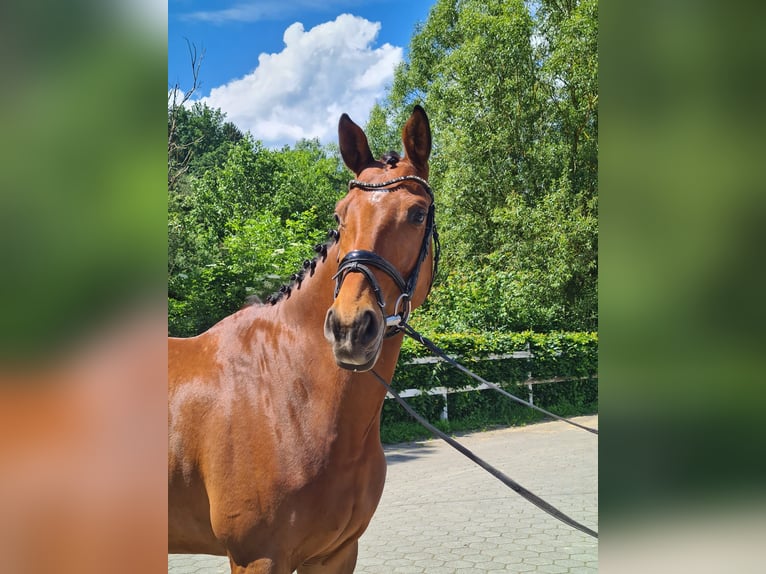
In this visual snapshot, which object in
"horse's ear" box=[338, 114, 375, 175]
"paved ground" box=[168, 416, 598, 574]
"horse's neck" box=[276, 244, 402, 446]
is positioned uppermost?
"horse's ear" box=[338, 114, 375, 175]

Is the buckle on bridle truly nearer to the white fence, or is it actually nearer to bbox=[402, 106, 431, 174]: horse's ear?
bbox=[402, 106, 431, 174]: horse's ear

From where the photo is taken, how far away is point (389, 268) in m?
2.16

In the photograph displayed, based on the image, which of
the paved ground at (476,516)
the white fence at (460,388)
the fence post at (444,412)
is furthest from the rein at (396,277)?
the fence post at (444,412)

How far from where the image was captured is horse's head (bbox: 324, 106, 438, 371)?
1.97m

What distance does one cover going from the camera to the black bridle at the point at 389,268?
2.09 meters

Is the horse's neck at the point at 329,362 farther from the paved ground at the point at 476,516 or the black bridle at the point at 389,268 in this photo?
the paved ground at the point at 476,516

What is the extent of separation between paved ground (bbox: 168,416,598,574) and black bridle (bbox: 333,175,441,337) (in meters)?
2.97

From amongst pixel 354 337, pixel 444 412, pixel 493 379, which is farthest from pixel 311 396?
pixel 493 379

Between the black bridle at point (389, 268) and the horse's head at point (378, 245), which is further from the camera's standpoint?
the black bridle at point (389, 268)

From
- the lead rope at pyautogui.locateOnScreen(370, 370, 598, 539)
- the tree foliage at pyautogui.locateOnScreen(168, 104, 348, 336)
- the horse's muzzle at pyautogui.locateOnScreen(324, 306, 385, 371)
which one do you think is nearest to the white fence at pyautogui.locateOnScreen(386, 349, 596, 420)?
the tree foliage at pyautogui.locateOnScreen(168, 104, 348, 336)
